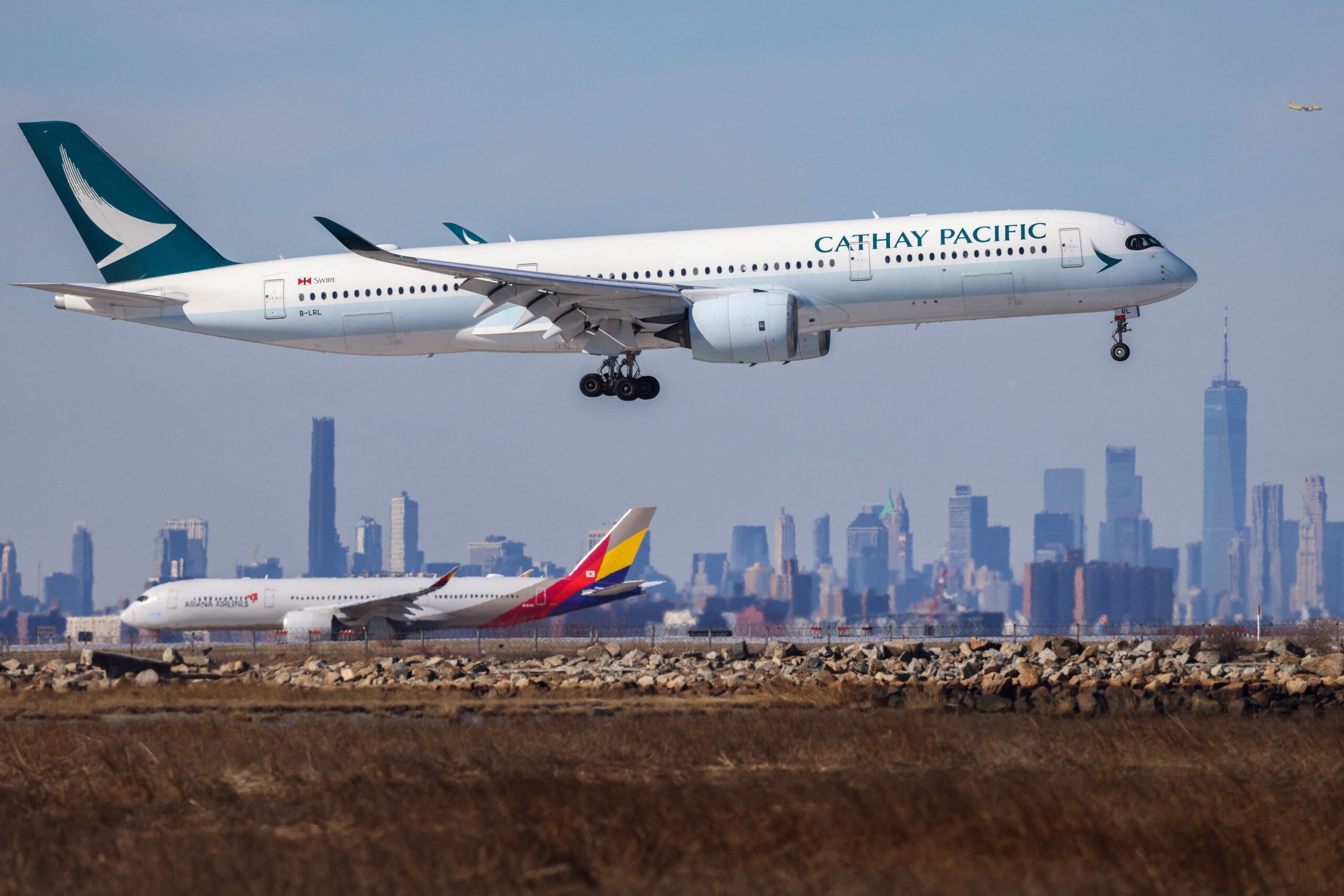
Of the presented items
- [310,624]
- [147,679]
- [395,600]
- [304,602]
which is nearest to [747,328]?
[147,679]

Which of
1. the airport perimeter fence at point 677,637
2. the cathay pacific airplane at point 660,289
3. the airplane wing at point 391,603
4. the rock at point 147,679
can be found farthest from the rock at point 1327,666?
the airplane wing at point 391,603

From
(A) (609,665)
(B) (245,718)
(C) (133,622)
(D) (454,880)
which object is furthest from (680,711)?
(C) (133,622)

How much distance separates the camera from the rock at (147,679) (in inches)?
1459

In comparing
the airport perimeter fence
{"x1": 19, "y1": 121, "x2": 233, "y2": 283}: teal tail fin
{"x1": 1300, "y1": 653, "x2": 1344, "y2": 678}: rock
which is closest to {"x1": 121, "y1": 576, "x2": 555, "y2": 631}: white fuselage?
the airport perimeter fence

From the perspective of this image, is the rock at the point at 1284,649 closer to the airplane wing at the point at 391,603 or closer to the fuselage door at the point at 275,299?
the fuselage door at the point at 275,299

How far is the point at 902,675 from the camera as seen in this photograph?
129ft

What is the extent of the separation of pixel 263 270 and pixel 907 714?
24.2 m

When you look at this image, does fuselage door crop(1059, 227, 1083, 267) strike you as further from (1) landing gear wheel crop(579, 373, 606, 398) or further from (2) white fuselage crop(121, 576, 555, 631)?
(2) white fuselage crop(121, 576, 555, 631)

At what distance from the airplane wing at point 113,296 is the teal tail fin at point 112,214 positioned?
1386mm

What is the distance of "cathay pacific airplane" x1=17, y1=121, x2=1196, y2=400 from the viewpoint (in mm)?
36969

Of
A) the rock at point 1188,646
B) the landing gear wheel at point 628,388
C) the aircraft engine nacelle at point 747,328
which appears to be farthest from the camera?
the rock at point 1188,646

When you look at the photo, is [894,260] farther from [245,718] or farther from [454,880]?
[454,880]

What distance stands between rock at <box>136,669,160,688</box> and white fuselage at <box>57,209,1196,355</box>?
10.0 m

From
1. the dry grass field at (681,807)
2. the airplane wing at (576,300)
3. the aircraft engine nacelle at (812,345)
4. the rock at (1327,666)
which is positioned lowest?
the rock at (1327,666)
